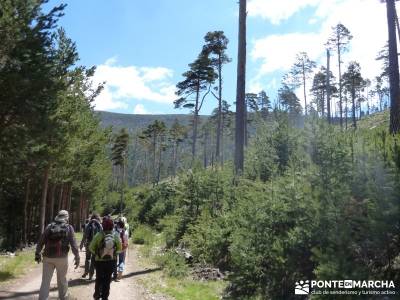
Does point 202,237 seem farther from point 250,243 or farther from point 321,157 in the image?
point 321,157

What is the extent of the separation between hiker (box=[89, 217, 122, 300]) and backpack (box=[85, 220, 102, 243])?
339 cm

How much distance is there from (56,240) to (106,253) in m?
1.21

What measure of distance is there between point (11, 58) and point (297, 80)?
58.1 m

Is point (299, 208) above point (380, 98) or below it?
below

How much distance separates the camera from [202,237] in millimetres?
15336

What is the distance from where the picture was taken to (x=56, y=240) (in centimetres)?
837

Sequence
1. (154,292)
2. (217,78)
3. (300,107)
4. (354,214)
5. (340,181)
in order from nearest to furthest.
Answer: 1. (354,214)
2. (340,181)
3. (154,292)
4. (217,78)
5. (300,107)

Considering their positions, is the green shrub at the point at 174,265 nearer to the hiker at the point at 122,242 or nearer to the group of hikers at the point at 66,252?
the hiker at the point at 122,242

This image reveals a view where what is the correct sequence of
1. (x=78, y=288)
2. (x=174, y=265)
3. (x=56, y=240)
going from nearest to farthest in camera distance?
(x=56, y=240), (x=78, y=288), (x=174, y=265)

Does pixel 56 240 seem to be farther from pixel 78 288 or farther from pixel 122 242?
pixel 122 242

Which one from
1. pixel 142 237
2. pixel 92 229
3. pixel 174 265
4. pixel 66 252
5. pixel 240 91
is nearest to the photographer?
pixel 66 252

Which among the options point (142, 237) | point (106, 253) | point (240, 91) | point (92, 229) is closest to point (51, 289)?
point (92, 229)

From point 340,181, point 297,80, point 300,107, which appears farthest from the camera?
point 300,107

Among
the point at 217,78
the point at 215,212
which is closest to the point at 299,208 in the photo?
the point at 215,212
